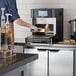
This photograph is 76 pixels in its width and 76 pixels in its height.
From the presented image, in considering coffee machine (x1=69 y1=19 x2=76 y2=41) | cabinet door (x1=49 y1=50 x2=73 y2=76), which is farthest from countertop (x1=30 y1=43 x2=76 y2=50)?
coffee machine (x1=69 y1=19 x2=76 y2=41)

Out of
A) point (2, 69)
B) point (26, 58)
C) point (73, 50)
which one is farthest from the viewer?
point (73, 50)

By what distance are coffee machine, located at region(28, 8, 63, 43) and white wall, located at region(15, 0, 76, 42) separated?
24 centimetres

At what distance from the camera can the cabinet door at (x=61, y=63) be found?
2.93 meters

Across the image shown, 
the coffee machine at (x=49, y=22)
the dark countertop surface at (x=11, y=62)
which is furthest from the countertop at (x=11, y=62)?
the coffee machine at (x=49, y=22)

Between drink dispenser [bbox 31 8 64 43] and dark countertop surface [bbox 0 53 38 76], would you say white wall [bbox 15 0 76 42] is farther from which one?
dark countertop surface [bbox 0 53 38 76]

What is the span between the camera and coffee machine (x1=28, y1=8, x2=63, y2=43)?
3.12 meters

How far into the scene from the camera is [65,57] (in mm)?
2934

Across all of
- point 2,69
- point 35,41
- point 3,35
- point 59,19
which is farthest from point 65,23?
point 2,69

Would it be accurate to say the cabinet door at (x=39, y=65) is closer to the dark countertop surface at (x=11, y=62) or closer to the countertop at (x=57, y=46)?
the countertop at (x=57, y=46)

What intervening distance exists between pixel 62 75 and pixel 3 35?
158 centimetres

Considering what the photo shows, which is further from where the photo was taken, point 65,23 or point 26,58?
point 65,23

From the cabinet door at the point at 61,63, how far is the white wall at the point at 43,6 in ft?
1.74

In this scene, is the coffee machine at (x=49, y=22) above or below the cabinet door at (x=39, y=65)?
above

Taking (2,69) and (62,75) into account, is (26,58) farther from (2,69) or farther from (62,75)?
(62,75)
